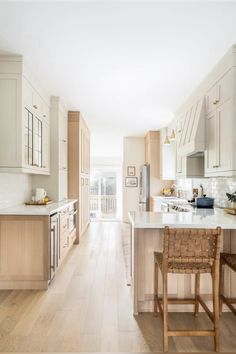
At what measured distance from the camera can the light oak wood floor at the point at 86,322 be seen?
82.7 inches

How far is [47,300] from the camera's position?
9.52 ft

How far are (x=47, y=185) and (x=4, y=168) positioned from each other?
1.46m

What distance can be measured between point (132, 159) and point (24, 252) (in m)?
5.92

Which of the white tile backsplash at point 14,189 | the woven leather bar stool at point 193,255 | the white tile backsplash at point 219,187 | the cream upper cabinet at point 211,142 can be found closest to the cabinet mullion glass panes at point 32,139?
the white tile backsplash at point 14,189

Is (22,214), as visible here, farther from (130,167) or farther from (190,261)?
(130,167)

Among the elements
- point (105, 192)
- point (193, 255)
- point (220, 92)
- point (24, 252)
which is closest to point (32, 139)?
point (24, 252)

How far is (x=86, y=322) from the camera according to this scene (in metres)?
2.44

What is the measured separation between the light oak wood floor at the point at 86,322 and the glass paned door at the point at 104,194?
6932 millimetres

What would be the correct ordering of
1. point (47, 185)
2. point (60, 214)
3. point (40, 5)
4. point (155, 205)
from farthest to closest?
point (155, 205) → point (47, 185) → point (60, 214) → point (40, 5)

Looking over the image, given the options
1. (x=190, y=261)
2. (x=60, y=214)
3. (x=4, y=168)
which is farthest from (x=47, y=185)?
(x=190, y=261)

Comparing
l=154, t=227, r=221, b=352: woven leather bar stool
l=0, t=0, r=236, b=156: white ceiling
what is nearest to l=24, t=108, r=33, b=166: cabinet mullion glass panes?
l=0, t=0, r=236, b=156: white ceiling

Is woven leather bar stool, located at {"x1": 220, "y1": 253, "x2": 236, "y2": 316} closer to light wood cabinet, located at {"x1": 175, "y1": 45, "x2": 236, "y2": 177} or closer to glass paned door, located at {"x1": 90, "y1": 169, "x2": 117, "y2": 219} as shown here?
light wood cabinet, located at {"x1": 175, "y1": 45, "x2": 236, "y2": 177}

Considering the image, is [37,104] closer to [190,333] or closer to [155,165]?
[190,333]

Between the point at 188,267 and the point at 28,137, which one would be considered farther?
the point at 28,137
